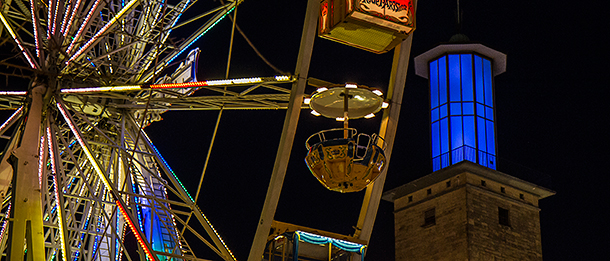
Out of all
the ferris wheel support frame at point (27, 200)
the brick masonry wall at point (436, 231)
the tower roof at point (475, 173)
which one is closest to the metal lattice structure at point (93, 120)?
the ferris wheel support frame at point (27, 200)

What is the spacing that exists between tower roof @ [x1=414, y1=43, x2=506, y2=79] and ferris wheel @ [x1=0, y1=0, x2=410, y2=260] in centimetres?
1681

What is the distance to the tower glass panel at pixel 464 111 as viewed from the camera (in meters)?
38.2

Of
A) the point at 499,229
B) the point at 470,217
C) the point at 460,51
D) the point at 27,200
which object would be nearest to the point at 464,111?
the point at 460,51

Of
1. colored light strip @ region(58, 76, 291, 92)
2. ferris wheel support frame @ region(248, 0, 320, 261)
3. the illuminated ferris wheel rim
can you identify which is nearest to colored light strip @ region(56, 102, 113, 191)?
colored light strip @ region(58, 76, 291, 92)

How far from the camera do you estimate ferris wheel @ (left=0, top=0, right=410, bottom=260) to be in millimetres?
15641

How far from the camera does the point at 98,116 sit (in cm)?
2203

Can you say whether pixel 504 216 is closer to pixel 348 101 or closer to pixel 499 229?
pixel 499 229

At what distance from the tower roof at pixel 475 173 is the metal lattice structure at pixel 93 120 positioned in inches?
674

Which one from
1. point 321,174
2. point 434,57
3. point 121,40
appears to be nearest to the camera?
point 321,174

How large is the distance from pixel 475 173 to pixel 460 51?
5243mm

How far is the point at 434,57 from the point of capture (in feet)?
129

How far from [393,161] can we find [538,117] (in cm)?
725

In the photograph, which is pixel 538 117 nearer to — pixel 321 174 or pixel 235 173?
pixel 235 173

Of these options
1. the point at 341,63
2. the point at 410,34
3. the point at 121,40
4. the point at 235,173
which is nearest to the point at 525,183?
the point at 235,173
